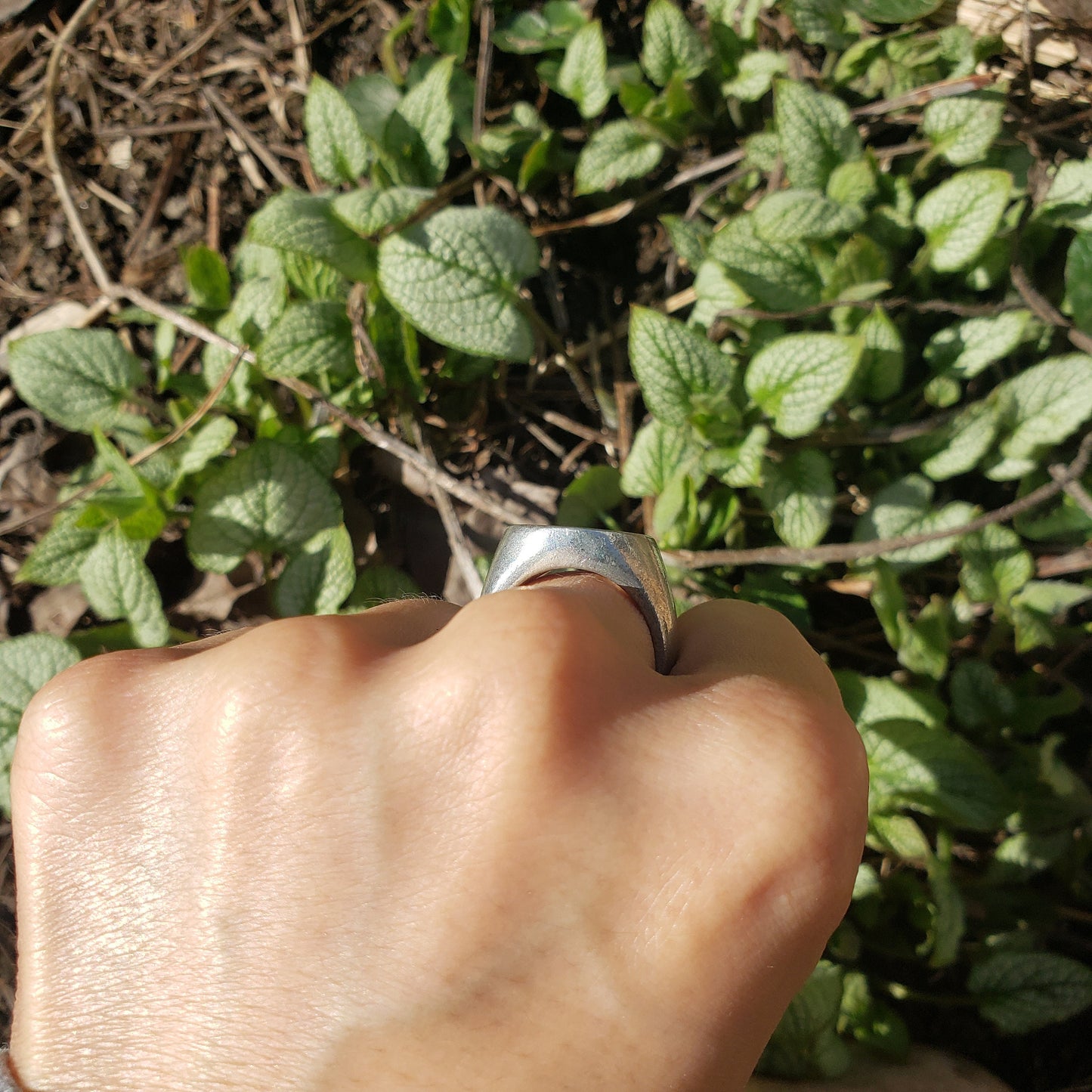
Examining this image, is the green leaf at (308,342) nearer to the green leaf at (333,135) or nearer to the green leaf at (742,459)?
the green leaf at (333,135)

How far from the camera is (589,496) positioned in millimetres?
1405

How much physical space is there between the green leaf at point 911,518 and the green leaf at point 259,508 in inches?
32.4

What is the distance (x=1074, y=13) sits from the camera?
1.35m

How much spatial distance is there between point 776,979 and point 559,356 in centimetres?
108

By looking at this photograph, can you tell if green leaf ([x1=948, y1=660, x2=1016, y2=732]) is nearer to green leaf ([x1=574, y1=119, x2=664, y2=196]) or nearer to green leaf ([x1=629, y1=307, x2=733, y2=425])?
green leaf ([x1=629, y1=307, x2=733, y2=425])

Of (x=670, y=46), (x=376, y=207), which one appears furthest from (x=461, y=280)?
(x=670, y=46)

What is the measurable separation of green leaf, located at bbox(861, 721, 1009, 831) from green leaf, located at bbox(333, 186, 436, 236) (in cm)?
100

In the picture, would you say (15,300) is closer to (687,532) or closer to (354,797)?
(687,532)

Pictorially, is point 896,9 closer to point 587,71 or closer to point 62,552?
point 587,71

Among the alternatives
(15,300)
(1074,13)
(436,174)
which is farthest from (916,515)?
(15,300)

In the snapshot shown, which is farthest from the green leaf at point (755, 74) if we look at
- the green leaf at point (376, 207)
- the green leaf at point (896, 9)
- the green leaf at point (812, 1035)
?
the green leaf at point (812, 1035)

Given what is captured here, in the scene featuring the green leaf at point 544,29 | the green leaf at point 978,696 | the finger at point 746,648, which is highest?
the green leaf at point 544,29

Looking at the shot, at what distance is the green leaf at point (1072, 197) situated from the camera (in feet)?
4.19

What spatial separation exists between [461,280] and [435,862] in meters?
0.92
